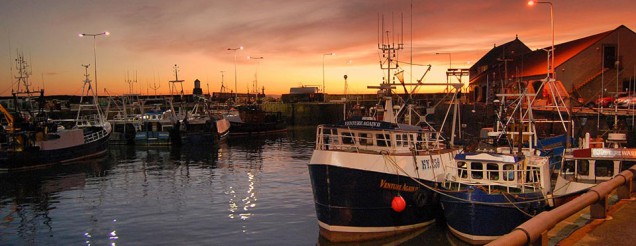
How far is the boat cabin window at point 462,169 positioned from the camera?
800 inches

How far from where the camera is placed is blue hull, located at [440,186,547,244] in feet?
59.8

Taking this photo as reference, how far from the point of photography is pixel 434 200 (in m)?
22.1

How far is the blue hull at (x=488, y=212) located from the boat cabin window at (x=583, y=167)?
4202 mm

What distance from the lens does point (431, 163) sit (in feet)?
72.8

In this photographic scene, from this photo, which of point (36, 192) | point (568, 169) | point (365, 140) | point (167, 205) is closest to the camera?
point (568, 169)

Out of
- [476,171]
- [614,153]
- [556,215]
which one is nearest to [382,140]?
[476,171]

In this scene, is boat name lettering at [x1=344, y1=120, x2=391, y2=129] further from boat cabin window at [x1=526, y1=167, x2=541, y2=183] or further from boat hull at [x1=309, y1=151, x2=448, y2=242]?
boat cabin window at [x1=526, y1=167, x2=541, y2=183]

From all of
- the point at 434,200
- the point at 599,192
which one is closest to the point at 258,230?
the point at 434,200

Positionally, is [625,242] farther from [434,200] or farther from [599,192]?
[434,200]

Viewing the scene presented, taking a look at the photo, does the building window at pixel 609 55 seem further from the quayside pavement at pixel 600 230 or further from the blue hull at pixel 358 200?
the quayside pavement at pixel 600 230

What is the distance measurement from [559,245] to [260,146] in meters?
57.0

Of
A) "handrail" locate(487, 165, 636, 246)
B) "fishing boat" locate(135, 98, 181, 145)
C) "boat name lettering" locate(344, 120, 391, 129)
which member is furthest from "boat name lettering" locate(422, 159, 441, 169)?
"fishing boat" locate(135, 98, 181, 145)

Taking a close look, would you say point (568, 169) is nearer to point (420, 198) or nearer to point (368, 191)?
point (420, 198)

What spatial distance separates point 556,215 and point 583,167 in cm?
1553
